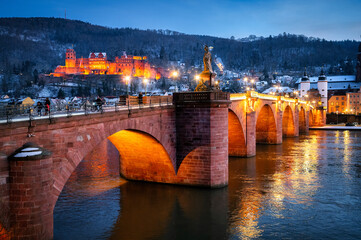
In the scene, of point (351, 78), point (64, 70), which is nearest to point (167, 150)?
point (351, 78)

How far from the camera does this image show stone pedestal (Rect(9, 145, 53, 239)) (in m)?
10.7

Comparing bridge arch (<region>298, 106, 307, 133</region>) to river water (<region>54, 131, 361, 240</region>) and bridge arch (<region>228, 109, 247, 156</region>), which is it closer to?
bridge arch (<region>228, 109, 247, 156</region>)

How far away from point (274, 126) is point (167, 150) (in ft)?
93.6

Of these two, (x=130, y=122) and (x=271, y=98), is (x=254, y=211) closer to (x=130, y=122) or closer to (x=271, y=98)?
(x=130, y=122)

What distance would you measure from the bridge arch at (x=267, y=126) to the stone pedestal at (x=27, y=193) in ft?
124

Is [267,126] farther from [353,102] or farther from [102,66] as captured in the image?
[102,66]

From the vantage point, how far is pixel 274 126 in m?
46.5

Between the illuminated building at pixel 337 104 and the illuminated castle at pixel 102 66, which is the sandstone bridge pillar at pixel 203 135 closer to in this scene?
the illuminated building at pixel 337 104

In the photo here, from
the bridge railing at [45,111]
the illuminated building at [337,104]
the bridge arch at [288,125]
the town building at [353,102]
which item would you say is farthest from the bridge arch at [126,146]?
the illuminated building at [337,104]

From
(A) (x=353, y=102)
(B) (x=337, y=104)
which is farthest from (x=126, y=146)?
(B) (x=337, y=104)

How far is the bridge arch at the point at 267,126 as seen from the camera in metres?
45.8

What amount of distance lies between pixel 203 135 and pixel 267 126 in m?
27.3

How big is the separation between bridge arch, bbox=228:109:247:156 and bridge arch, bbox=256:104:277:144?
41.1 ft

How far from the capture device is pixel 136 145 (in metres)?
22.3
